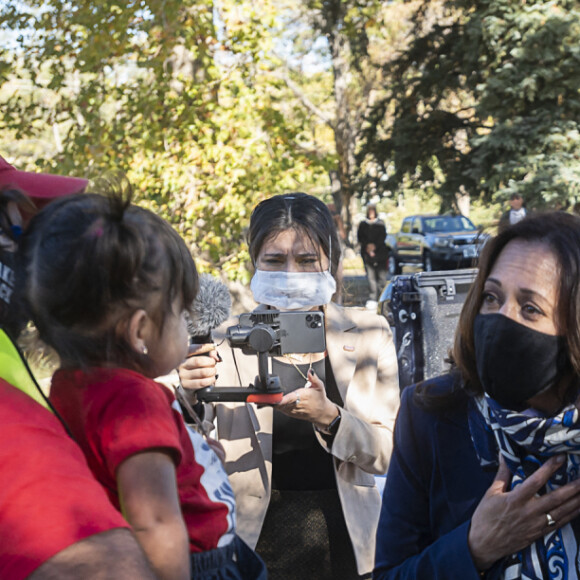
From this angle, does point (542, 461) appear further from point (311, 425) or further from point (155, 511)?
point (311, 425)

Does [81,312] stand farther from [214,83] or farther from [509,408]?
[214,83]

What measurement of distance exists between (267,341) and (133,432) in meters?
1.07

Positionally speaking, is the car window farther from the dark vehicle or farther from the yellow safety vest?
the yellow safety vest

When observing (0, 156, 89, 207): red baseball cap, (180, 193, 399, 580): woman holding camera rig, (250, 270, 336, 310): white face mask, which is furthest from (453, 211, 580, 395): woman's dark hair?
(0, 156, 89, 207): red baseball cap

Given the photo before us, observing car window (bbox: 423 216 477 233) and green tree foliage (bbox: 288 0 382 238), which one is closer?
green tree foliage (bbox: 288 0 382 238)

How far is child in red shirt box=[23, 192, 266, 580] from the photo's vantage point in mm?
1234

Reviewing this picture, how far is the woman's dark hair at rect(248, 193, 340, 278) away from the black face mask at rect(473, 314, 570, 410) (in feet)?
3.76

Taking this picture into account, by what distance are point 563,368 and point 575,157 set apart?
1510cm

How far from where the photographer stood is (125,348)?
136cm

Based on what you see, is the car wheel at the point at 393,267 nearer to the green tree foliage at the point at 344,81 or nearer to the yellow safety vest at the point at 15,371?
the green tree foliage at the point at 344,81

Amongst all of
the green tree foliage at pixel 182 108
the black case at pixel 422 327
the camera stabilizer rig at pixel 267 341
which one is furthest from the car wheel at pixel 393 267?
the camera stabilizer rig at pixel 267 341

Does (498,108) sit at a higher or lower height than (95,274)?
higher

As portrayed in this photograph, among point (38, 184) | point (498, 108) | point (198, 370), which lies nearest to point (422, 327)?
point (198, 370)

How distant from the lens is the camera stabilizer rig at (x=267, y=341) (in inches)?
88.4
